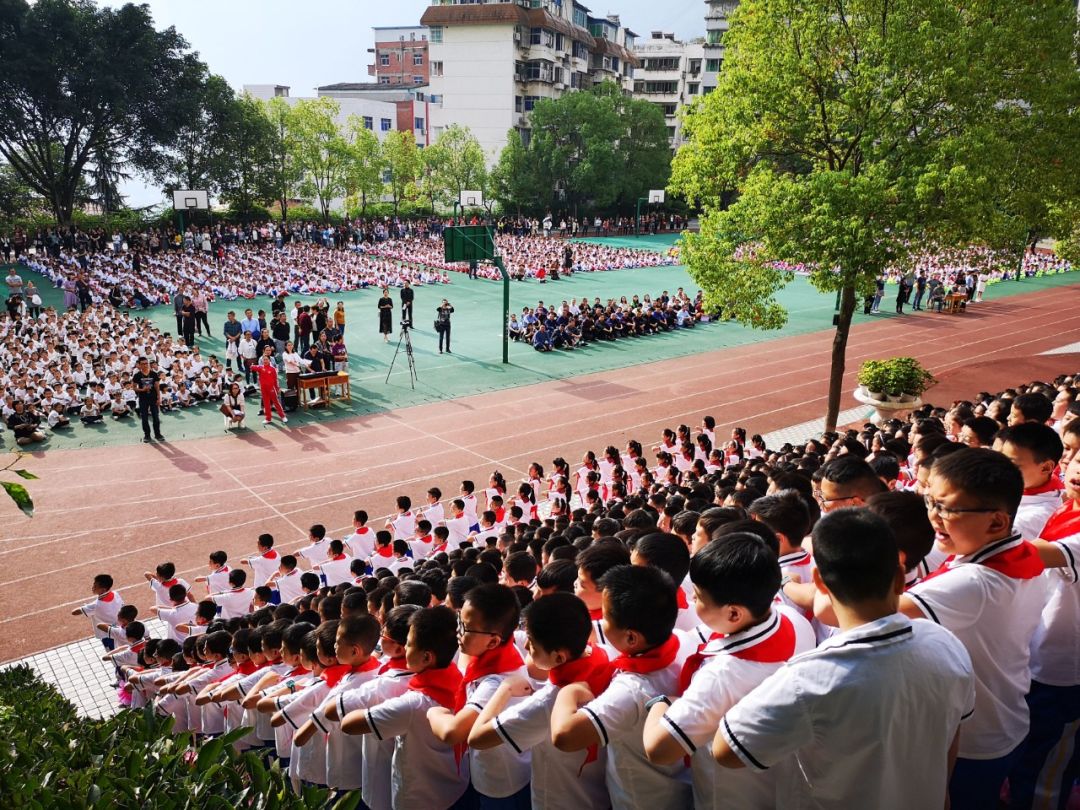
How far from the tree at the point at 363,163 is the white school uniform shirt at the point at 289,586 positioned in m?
44.6

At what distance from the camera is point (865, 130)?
11969 mm

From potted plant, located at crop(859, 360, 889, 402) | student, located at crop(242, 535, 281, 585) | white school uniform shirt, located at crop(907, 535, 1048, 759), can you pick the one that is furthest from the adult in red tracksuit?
white school uniform shirt, located at crop(907, 535, 1048, 759)

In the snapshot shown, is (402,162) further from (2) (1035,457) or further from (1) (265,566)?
(2) (1035,457)

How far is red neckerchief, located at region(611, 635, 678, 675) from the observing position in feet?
9.02

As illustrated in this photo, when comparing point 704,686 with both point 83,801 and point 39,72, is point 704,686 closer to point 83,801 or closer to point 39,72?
point 83,801

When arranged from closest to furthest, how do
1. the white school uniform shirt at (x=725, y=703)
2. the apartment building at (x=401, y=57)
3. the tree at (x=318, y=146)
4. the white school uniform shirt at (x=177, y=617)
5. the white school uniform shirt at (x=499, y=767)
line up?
the white school uniform shirt at (x=725, y=703), the white school uniform shirt at (x=499, y=767), the white school uniform shirt at (x=177, y=617), the tree at (x=318, y=146), the apartment building at (x=401, y=57)

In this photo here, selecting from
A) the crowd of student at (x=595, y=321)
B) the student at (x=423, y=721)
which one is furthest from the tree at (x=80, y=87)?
the student at (x=423, y=721)

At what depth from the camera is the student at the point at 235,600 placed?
8117 mm

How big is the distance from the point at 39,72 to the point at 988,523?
4196cm

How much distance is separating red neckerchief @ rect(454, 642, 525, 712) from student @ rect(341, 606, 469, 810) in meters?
0.14

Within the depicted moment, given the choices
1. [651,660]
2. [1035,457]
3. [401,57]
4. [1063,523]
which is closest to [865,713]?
[651,660]

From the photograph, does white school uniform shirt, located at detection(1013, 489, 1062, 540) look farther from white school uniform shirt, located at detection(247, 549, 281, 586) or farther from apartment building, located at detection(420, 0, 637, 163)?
apartment building, located at detection(420, 0, 637, 163)

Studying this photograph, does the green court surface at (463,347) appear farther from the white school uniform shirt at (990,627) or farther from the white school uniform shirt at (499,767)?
the white school uniform shirt at (990,627)

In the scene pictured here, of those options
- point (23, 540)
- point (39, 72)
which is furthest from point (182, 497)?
point (39, 72)
